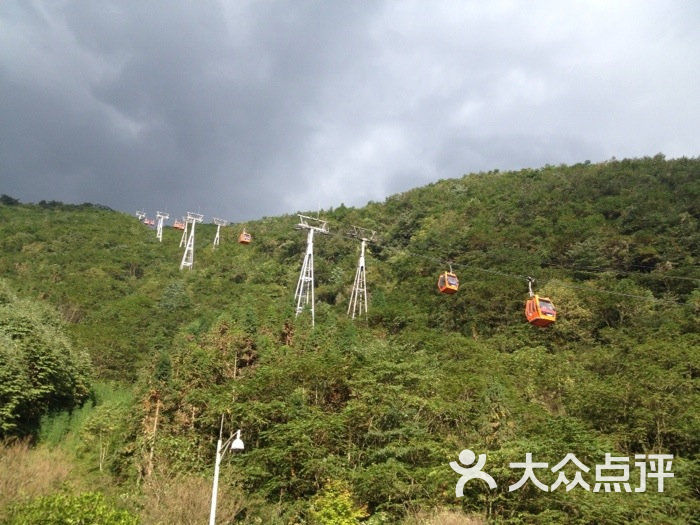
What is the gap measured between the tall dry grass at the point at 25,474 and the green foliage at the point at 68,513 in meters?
1.52

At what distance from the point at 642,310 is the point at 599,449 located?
1637cm

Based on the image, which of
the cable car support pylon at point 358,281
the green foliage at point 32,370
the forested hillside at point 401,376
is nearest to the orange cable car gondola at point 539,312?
the forested hillside at point 401,376

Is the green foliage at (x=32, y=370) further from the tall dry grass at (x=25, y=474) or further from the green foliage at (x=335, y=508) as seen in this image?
the green foliage at (x=335, y=508)

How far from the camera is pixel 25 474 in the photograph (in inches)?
659

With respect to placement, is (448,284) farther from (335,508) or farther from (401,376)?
(335,508)

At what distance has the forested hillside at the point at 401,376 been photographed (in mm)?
17328

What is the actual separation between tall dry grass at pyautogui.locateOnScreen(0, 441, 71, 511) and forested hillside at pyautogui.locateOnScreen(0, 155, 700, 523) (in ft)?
0.43

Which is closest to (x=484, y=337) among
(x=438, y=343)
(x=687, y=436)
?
(x=438, y=343)

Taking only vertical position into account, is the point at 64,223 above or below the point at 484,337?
above

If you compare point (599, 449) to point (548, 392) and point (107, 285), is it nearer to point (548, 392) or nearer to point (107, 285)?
point (548, 392)

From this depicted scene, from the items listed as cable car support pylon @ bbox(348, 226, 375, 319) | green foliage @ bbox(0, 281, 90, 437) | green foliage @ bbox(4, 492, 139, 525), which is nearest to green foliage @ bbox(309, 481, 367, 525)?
green foliage @ bbox(4, 492, 139, 525)

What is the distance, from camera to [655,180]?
48656 mm

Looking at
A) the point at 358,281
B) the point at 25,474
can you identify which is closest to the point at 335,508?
the point at 25,474

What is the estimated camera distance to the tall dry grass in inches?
613
